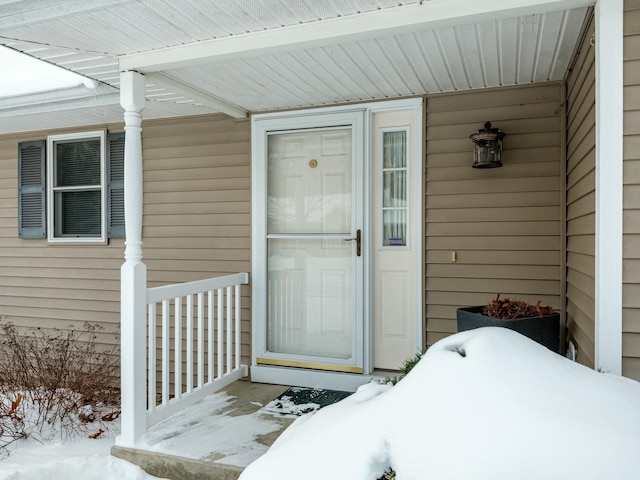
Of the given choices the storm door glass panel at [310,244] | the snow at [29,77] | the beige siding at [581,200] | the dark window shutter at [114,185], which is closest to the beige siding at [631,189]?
the beige siding at [581,200]

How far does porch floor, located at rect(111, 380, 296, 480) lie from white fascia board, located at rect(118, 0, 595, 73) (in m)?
2.30

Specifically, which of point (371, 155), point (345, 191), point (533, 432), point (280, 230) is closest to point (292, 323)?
point (280, 230)

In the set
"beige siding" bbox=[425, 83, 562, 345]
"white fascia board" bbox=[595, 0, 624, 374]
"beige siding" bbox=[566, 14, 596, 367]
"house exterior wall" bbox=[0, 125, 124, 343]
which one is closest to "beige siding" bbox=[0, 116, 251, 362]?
"house exterior wall" bbox=[0, 125, 124, 343]

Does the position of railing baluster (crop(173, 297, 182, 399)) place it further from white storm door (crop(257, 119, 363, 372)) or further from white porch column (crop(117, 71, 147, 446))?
white storm door (crop(257, 119, 363, 372))

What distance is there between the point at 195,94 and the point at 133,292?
159 cm

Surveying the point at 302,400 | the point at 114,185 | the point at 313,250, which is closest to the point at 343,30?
the point at 313,250

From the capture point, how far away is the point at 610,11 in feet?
7.14

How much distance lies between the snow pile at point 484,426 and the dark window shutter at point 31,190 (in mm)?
4771

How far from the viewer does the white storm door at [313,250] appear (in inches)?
160

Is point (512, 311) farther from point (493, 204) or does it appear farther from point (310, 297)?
point (310, 297)

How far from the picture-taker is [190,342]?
3.55 meters

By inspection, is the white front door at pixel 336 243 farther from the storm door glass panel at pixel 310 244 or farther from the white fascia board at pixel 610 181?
the white fascia board at pixel 610 181

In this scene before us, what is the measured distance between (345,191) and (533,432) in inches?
117

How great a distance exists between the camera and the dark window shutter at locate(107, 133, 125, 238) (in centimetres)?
495
